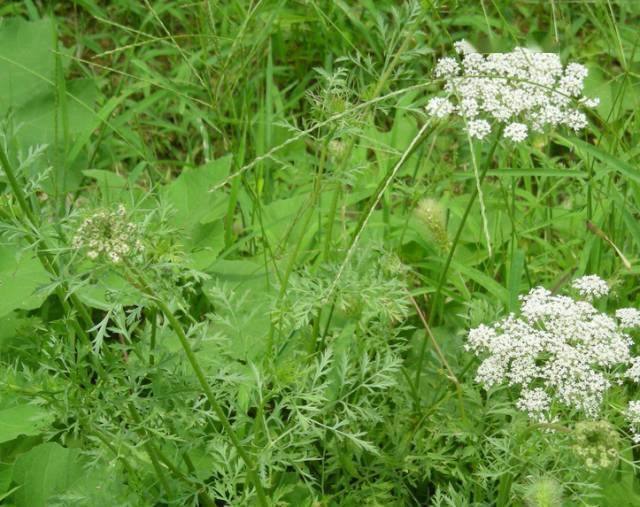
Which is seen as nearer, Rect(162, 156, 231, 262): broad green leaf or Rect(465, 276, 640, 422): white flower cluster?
Rect(465, 276, 640, 422): white flower cluster

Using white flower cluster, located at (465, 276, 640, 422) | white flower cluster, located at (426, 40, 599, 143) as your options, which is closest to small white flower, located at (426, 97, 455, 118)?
white flower cluster, located at (426, 40, 599, 143)

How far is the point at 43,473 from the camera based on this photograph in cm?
237

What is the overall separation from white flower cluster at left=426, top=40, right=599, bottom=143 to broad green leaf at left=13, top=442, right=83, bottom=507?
129 centimetres

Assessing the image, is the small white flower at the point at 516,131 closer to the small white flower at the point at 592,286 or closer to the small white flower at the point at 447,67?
the small white flower at the point at 447,67

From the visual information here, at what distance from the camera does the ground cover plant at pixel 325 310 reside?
Answer: 188 cm

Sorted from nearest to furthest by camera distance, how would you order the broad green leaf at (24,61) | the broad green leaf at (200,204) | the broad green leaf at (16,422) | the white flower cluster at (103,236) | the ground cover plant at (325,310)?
1. the white flower cluster at (103,236)
2. the ground cover plant at (325,310)
3. the broad green leaf at (16,422)
4. the broad green leaf at (200,204)
5. the broad green leaf at (24,61)

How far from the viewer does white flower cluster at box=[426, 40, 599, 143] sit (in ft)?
Answer: 6.61

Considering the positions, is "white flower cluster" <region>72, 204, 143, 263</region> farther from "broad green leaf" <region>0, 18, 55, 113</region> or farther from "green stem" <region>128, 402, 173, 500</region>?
"broad green leaf" <region>0, 18, 55, 113</region>

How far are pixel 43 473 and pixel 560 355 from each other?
1348 millimetres

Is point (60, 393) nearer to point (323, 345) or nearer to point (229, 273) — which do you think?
point (323, 345)

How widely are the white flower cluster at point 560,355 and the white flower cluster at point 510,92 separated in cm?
40

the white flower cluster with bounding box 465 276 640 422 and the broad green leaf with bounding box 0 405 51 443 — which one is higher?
the white flower cluster with bounding box 465 276 640 422

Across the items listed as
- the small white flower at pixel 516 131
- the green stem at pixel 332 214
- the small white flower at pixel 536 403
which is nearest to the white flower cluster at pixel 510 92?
the small white flower at pixel 516 131

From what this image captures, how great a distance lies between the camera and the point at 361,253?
7.85ft
